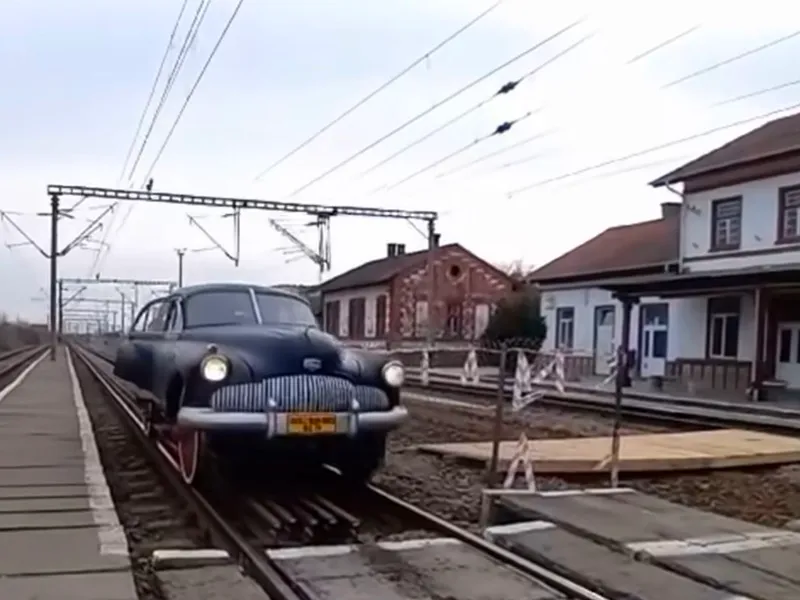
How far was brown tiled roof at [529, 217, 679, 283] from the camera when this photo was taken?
111ft

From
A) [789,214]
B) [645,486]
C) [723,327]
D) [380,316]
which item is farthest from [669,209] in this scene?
[645,486]

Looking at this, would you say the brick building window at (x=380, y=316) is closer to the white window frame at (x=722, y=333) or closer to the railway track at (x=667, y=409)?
the white window frame at (x=722, y=333)

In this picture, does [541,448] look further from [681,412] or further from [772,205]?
[772,205]

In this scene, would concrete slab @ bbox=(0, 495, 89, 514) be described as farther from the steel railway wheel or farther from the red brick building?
the red brick building

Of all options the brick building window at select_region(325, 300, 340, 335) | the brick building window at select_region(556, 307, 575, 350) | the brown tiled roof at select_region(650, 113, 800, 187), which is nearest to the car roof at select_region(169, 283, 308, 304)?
the brown tiled roof at select_region(650, 113, 800, 187)

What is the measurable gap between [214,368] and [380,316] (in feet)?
150

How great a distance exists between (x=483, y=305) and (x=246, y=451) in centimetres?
4761

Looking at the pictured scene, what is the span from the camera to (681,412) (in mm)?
17875

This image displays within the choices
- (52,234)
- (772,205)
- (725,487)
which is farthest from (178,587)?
(52,234)

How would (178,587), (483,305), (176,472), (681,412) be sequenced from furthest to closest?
1. (483,305)
2. (681,412)
3. (176,472)
4. (178,587)

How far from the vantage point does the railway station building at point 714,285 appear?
26.2 m

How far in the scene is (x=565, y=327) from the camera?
37469 mm

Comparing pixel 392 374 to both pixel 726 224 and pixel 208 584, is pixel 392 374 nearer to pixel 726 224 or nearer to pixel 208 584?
pixel 208 584

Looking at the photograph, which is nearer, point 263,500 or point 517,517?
point 517,517
